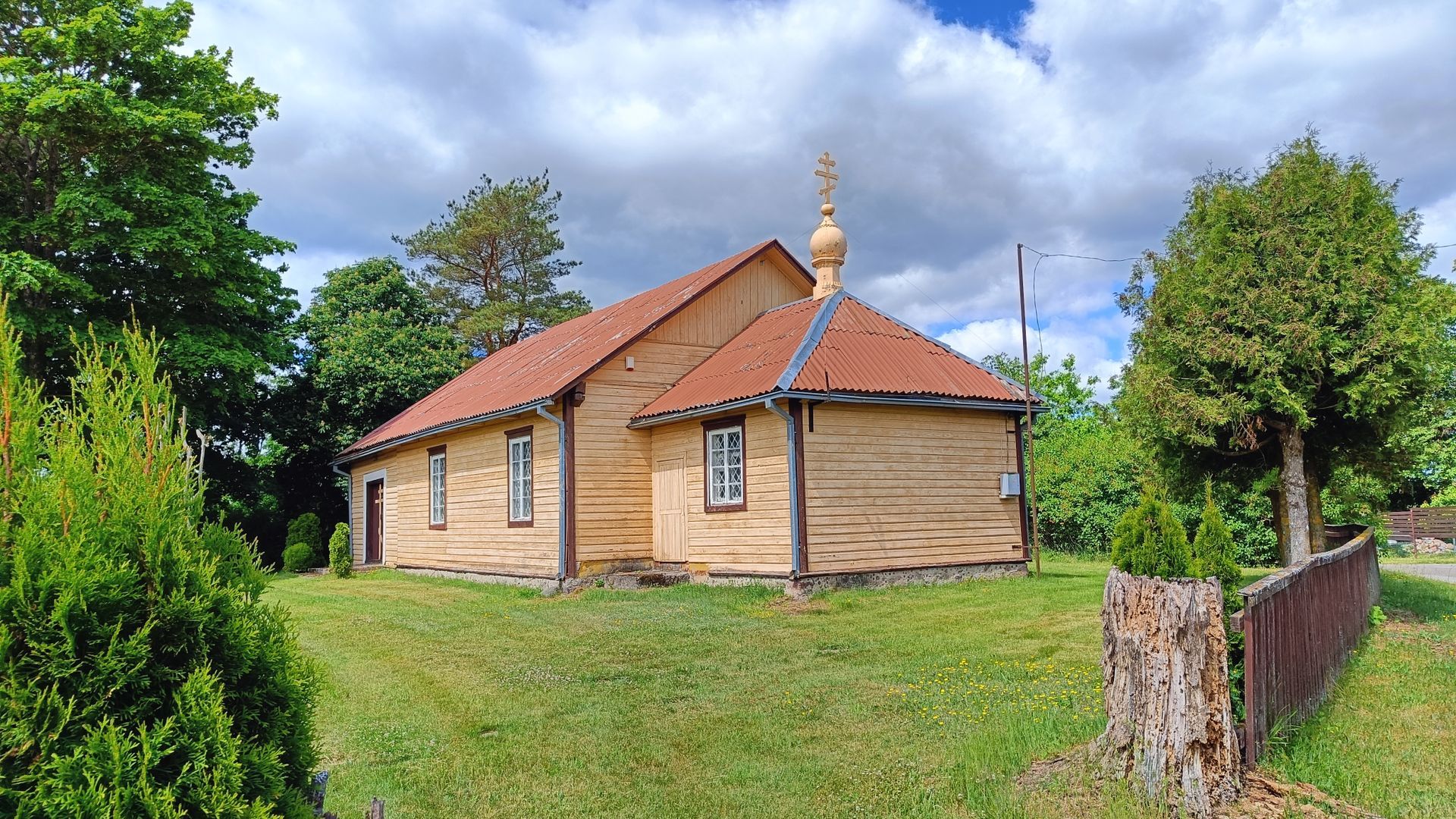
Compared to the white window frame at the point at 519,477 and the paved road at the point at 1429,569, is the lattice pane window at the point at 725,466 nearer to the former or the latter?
the white window frame at the point at 519,477

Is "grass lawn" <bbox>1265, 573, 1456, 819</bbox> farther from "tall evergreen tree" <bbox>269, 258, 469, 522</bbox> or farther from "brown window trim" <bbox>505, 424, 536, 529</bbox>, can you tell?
"tall evergreen tree" <bbox>269, 258, 469, 522</bbox>

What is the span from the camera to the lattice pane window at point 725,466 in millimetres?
14602

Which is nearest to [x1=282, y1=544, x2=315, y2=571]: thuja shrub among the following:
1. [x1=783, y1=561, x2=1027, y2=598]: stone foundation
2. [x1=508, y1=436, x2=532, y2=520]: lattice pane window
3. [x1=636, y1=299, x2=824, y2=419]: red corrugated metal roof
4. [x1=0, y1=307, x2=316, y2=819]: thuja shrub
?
[x1=508, y1=436, x2=532, y2=520]: lattice pane window

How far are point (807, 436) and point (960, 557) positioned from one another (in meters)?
3.63

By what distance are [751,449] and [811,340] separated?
2.05 meters

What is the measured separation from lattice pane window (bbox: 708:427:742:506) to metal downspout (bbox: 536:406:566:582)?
2403 millimetres

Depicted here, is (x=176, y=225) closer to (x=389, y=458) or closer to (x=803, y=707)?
(x=389, y=458)

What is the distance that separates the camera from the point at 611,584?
49.4ft

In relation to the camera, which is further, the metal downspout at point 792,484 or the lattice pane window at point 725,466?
the lattice pane window at point 725,466

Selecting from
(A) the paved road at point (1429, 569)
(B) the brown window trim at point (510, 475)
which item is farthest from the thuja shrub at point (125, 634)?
(A) the paved road at point (1429, 569)

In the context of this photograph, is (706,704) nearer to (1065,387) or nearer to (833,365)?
(833,365)

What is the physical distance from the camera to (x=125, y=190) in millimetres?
18484

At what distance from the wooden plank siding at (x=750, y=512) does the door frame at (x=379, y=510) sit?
1034 centimetres

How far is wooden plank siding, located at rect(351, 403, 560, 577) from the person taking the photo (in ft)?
52.4
